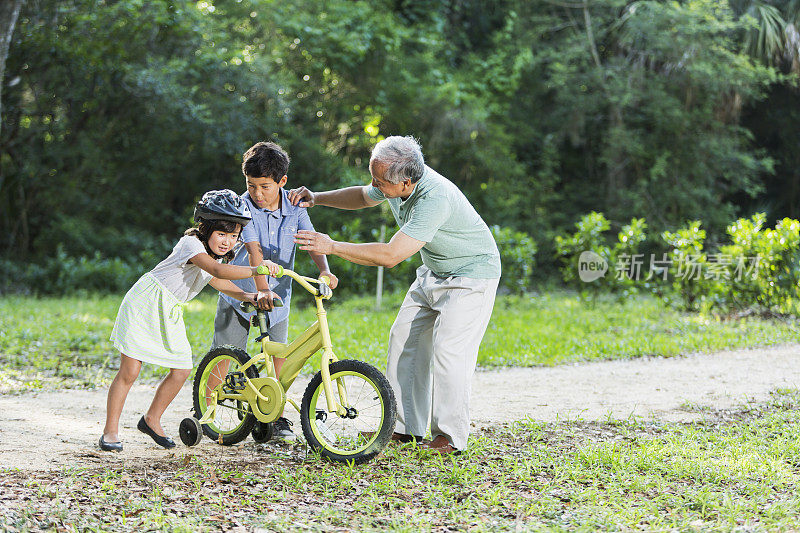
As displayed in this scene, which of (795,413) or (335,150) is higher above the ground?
(335,150)

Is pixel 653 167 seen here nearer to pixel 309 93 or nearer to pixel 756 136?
pixel 756 136

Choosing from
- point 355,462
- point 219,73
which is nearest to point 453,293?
point 355,462

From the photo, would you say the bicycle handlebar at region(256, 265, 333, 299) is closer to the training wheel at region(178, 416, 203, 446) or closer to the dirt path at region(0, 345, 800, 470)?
the training wheel at region(178, 416, 203, 446)

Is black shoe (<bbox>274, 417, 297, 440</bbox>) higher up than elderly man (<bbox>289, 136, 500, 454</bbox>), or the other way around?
elderly man (<bbox>289, 136, 500, 454</bbox>)

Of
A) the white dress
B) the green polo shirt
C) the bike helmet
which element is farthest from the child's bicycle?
the green polo shirt

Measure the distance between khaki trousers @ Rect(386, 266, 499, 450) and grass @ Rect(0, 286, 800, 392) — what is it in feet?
8.58

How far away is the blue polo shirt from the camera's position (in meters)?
4.54

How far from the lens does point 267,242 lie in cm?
456

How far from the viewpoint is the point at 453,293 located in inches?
174

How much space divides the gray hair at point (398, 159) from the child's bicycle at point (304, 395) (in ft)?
2.06

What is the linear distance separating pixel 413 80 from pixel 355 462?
13354 millimetres
